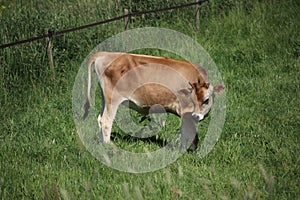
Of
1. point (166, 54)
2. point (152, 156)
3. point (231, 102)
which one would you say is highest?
point (152, 156)

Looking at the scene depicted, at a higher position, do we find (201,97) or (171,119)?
(201,97)

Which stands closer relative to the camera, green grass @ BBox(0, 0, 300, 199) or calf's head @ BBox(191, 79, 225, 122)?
green grass @ BBox(0, 0, 300, 199)

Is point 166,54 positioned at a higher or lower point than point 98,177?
lower

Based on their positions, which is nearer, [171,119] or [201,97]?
[201,97]

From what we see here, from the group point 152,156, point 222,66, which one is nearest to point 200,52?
point 222,66

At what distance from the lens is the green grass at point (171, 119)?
18.4ft

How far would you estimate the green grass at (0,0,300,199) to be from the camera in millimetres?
5594

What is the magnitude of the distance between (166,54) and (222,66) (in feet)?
3.57

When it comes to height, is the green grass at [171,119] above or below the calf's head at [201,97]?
below

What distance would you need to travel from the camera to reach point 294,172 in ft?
19.5

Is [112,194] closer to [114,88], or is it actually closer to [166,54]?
[114,88]

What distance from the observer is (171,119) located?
7863 millimetres

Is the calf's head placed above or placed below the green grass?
above

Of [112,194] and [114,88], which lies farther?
[114,88]
